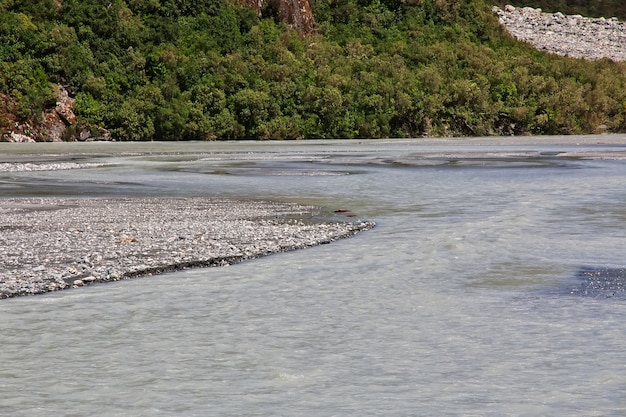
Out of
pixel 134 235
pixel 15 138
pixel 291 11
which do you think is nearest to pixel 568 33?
pixel 291 11

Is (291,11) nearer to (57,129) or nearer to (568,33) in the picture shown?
(57,129)

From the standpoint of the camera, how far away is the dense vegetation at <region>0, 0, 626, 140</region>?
6831 cm

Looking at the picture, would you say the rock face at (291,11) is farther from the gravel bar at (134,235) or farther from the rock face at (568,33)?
the gravel bar at (134,235)

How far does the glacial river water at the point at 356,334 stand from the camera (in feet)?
19.7

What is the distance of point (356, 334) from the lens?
782 cm

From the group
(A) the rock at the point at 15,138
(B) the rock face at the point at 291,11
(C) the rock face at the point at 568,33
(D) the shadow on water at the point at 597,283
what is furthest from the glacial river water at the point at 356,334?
(C) the rock face at the point at 568,33

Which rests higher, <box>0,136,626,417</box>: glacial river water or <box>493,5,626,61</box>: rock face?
<box>493,5,626,61</box>: rock face

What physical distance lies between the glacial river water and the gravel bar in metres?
0.54

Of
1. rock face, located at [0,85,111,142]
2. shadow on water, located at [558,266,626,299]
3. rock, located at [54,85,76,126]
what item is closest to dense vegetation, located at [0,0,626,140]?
rock face, located at [0,85,111,142]

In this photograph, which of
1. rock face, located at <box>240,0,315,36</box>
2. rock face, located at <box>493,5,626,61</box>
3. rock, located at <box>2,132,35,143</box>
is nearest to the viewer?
rock, located at <box>2,132,35,143</box>

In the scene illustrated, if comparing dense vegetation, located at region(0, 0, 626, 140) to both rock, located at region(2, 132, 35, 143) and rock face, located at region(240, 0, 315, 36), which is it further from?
rock face, located at region(240, 0, 315, 36)

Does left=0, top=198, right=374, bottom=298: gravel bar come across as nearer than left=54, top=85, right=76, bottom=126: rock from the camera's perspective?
Yes

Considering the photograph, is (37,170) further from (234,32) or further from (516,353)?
(234,32)

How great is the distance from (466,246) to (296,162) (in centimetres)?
2214
